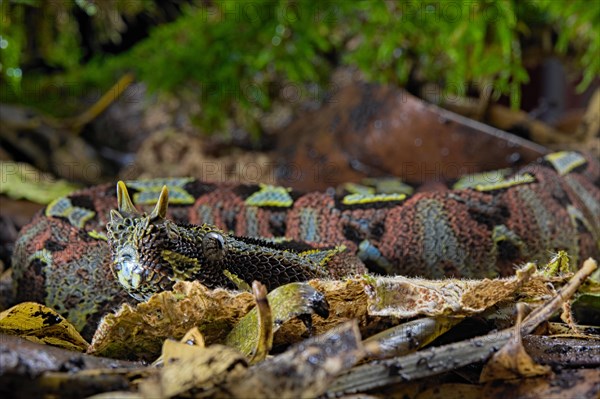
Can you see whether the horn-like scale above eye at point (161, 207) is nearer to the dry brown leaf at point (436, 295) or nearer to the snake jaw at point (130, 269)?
the snake jaw at point (130, 269)

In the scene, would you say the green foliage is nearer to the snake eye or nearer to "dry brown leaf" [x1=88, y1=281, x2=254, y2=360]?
the snake eye

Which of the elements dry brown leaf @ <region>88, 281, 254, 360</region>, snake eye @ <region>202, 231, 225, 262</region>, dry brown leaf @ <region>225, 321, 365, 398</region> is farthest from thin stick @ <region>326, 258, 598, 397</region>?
snake eye @ <region>202, 231, 225, 262</region>

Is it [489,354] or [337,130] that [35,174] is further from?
[489,354]

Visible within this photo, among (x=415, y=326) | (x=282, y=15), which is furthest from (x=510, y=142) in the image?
(x=415, y=326)

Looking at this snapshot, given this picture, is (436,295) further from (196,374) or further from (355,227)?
(355,227)

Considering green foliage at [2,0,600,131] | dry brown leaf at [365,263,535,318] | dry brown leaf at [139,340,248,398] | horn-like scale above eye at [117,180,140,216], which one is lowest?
dry brown leaf at [139,340,248,398]

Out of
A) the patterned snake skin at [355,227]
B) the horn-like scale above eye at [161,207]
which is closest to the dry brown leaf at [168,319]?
the horn-like scale above eye at [161,207]
